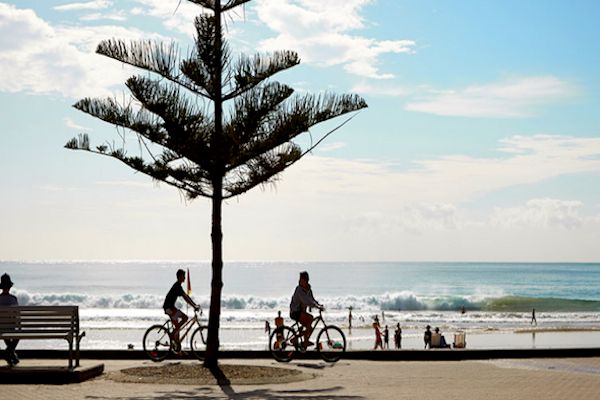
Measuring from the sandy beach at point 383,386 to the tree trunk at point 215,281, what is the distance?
996 millimetres

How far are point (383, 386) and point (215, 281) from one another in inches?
145

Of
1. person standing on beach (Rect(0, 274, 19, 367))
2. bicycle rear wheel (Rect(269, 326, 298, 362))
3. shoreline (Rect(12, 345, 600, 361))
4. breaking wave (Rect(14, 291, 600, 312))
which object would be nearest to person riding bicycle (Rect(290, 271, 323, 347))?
bicycle rear wheel (Rect(269, 326, 298, 362))

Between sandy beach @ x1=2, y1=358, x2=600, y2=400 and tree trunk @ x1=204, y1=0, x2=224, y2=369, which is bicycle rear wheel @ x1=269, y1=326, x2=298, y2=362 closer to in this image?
sandy beach @ x1=2, y1=358, x2=600, y2=400

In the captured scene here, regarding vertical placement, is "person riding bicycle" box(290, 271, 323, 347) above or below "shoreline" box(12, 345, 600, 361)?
above

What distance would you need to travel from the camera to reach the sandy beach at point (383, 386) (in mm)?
10969

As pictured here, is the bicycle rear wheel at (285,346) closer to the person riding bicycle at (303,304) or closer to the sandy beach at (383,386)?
the person riding bicycle at (303,304)

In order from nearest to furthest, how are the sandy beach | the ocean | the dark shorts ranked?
the sandy beach < the dark shorts < the ocean

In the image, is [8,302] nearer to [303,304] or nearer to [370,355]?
[303,304]

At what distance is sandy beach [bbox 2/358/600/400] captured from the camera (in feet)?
36.0

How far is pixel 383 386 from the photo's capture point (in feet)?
39.4

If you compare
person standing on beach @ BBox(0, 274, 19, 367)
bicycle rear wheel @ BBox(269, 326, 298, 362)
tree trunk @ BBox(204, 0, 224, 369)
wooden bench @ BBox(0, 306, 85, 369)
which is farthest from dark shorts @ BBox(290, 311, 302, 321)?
person standing on beach @ BBox(0, 274, 19, 367)

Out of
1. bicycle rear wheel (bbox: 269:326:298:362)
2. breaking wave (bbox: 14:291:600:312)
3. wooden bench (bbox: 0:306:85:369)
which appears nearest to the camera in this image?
wooden bench (bbox: 0:306:85:369)

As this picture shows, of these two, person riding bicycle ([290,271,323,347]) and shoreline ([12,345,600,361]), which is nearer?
person riding bicycle ([290,271,323,347])

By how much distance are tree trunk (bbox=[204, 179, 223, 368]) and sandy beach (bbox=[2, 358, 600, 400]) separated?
39.2 inches
